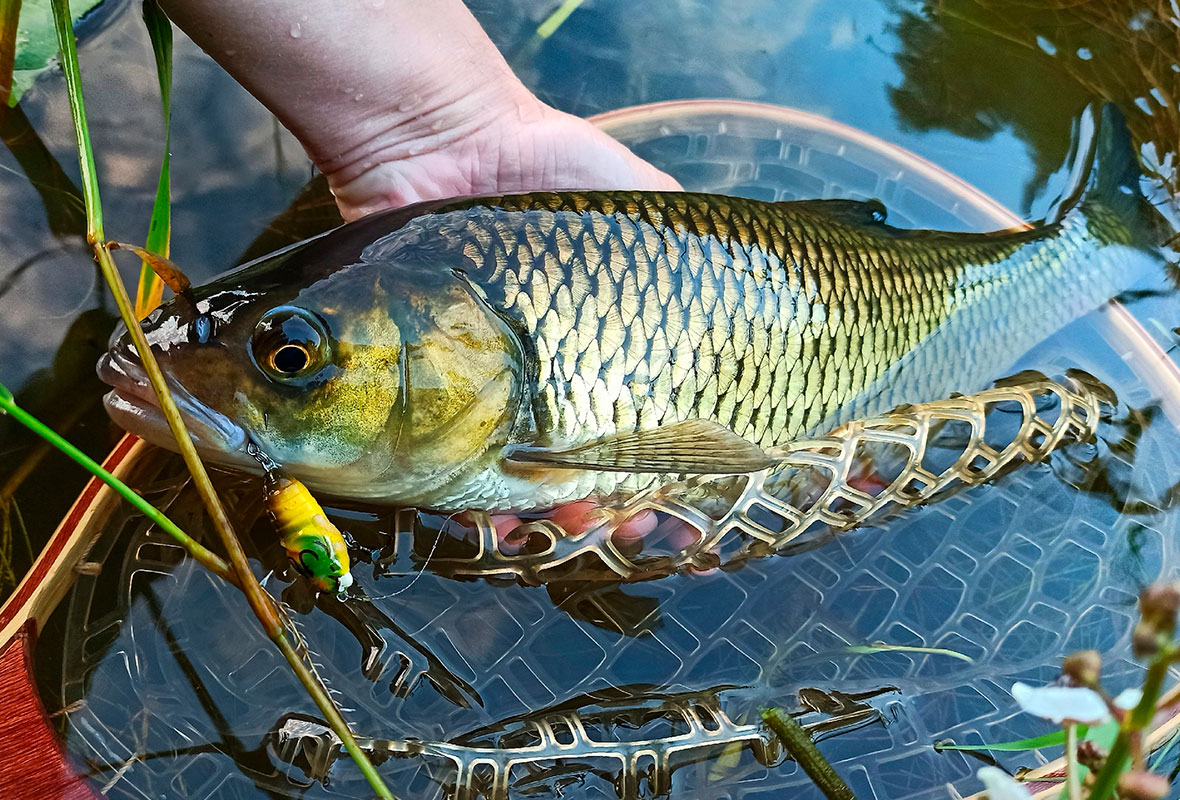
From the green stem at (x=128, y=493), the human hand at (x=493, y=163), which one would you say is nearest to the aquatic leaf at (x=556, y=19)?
the human hand at (x=493, y=163)

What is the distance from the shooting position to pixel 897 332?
1.82 m

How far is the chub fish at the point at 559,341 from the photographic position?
1.33m

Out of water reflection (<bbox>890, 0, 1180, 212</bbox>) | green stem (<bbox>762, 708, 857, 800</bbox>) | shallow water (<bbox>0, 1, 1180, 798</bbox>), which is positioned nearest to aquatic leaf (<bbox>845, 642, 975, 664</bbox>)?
shallow water (<bbox>0, 1, 1180, 798</bbox>)

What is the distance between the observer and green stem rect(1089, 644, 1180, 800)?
45 cm

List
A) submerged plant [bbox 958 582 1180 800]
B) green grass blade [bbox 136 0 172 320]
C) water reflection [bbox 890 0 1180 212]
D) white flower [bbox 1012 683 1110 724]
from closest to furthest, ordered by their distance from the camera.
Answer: submerged plant [bbox 958 582 1180 800]
white flower [bbox 1012 683 1110 724]
green grass blade [bbox 136 0 172 320]
water reflection [bbox 890 0 1180 212]

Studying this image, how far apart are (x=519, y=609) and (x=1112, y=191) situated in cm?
214

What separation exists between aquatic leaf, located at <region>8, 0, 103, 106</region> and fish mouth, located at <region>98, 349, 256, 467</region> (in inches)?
53.2

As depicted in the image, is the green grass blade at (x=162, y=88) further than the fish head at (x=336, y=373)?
Yes

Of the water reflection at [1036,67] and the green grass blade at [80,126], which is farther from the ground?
the water reflection at [1036,67]

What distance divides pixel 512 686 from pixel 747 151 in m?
1.82

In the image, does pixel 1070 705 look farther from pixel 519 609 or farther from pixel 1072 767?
pixel 519 609

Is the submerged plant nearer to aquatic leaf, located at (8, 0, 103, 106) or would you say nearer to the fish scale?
the fish scale

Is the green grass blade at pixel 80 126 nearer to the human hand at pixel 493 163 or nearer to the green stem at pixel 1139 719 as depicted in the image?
the human hand at pixel 493 163

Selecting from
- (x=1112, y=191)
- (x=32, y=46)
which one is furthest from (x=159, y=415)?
(x=1112, y=191)
